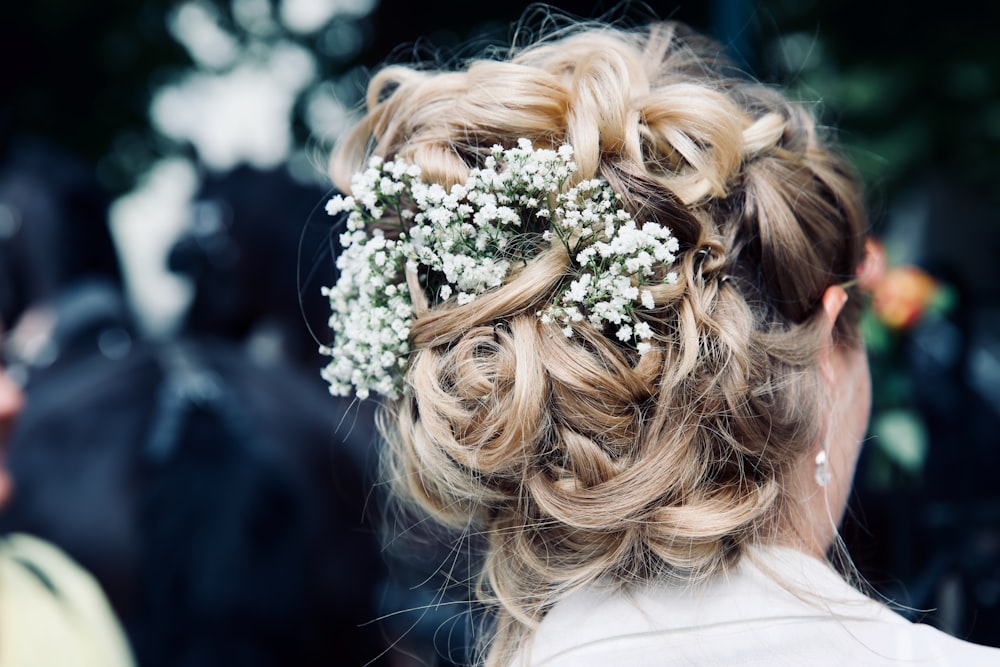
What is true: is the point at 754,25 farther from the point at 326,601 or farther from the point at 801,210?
the point at 326,601

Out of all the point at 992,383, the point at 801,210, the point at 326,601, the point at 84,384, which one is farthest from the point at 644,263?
the point at 992,383

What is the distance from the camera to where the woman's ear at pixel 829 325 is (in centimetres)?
100

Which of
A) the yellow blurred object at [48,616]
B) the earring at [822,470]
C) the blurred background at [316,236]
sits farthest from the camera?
the blurred background at [316,236]

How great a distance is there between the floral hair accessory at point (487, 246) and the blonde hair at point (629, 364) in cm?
2

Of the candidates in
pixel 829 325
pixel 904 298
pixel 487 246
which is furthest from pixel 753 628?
pixel 904 298

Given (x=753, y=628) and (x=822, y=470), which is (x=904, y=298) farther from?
(x=753, y=628)

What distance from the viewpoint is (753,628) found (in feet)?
2.84

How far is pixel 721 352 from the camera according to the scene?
3.02ft

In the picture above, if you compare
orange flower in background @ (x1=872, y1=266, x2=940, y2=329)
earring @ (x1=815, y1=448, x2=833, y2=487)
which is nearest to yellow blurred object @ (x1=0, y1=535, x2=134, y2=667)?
earring @ (x1=815, y1=448, x2=833, y2=487)

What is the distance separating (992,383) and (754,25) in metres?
1.58

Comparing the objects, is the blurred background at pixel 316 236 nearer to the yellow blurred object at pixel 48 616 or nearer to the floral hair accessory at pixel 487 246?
the floral hair accessory at pixel 487 246

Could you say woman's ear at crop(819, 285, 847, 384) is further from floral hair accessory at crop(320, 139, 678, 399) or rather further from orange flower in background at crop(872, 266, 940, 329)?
orange flower in background at crop(872, 266, 940, 329)

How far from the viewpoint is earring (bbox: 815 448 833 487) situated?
0.98 m

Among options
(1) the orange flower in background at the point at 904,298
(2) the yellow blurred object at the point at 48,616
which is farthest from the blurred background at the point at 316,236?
(2) the yellow blurred object at the point at 48,616
